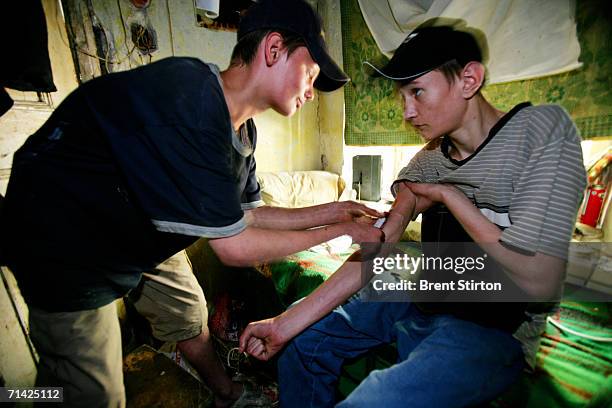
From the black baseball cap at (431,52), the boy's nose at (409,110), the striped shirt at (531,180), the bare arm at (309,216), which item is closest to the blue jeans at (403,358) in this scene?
the striped shirt at (531,180)

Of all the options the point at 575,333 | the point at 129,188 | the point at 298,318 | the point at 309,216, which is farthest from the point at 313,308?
the point at 575,333

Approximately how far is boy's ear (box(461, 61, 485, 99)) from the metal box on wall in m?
2.74

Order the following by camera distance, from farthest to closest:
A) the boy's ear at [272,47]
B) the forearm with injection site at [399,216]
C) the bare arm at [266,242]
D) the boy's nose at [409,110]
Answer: the forearm with injection site at [399,216] < the boy's nose at [409,110] < the boy's ear at [272,47] < the bare arm at [266,242]

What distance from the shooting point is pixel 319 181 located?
419 cm

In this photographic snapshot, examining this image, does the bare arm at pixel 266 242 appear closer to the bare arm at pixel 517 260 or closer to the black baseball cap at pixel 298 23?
the bare arm at pixel 517 260

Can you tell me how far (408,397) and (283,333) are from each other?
604mm

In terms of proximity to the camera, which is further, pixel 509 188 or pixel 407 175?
pixel 407 175

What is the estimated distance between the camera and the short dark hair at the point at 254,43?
1.19 m

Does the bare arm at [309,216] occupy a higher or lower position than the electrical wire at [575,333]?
higher

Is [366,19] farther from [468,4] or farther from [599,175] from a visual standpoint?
[599,175]

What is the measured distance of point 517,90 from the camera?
2.36m

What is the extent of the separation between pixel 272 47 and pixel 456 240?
1.29 metres

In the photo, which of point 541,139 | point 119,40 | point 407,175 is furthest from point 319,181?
point 541,139

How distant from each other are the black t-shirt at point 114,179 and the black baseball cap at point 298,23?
1.16 feet
